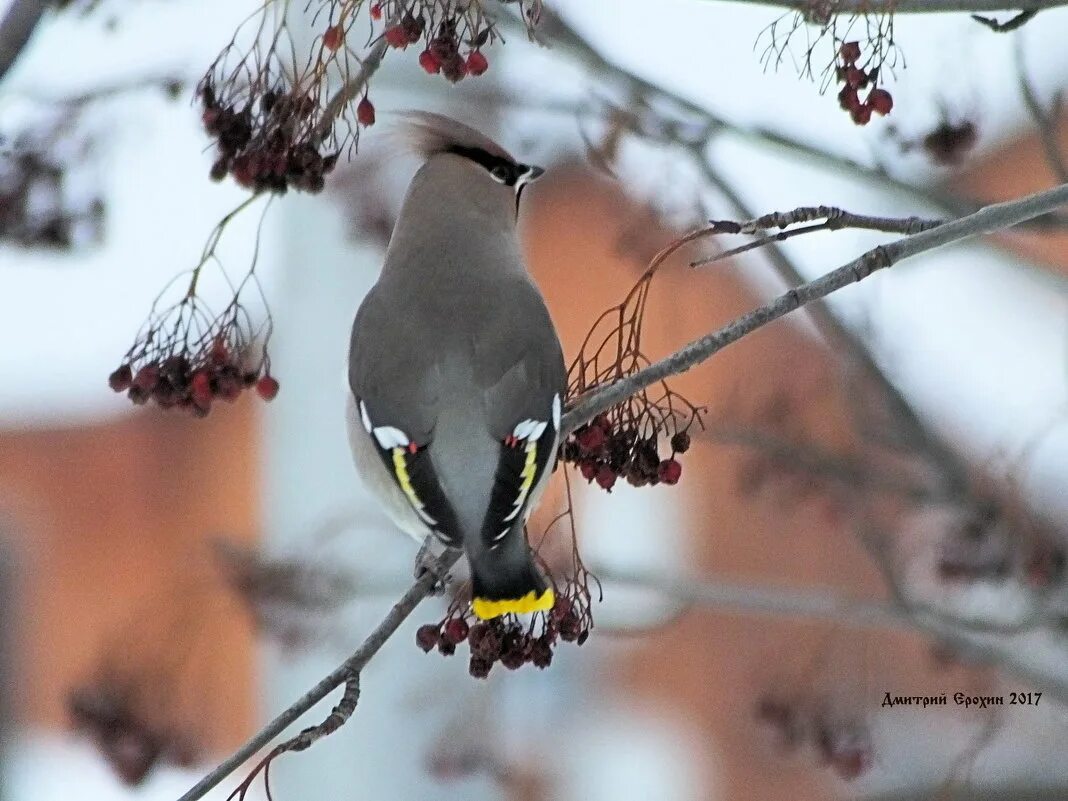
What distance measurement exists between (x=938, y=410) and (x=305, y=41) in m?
1.53

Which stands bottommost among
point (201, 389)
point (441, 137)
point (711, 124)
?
point (201, 389)

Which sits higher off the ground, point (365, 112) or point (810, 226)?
point (365, 112)

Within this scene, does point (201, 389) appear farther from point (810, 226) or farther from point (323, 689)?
point (810, 226)

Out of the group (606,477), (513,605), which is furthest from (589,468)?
(513,605)

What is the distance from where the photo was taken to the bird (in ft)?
6.92

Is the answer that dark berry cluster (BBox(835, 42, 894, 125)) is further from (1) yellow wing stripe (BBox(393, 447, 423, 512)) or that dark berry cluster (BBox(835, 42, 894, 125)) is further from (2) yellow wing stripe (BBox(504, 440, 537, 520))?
(1) yellow wing stripe (BBox(393, 447, 423, 512))

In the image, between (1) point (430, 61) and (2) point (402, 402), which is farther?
(2) point (402, 402)

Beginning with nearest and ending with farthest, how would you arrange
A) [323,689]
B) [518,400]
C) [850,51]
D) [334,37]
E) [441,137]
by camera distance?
1. [323,689]
2. [334,37]
3. [850,51]
4. [518,400]
5. [441,137]

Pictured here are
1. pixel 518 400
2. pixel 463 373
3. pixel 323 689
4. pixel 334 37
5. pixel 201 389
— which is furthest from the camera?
pixel 463 373

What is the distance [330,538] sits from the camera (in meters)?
3.05

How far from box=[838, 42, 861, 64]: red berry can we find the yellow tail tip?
2.54 feet

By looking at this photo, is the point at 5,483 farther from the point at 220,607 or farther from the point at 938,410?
the point at 938,410

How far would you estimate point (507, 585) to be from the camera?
199cm

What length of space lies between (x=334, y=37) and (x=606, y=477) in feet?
2.07
